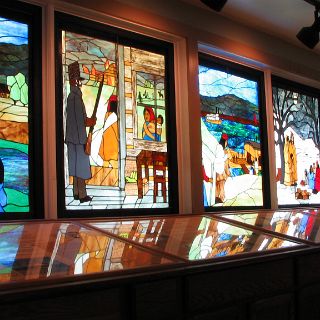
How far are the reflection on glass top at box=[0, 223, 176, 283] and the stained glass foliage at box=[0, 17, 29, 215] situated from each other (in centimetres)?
67

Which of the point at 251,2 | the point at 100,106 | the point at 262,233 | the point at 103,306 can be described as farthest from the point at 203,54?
the point at 103,306

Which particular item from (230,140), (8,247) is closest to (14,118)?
(8,247)

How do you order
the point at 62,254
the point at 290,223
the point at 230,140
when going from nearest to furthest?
the point at 62,254 → the point at 290,223 → the point at 230,140

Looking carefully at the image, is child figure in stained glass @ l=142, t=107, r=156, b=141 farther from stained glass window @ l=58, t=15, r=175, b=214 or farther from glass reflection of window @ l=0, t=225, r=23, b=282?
glass reflection of window @ l=0, t=225, r=23, b=282

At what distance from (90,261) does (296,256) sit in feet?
3.68

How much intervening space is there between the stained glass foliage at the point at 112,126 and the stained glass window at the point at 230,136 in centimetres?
48

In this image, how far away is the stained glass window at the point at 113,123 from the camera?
3.03 m

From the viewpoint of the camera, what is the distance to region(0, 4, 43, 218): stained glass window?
A: 2715 millimetres

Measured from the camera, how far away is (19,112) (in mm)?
2811

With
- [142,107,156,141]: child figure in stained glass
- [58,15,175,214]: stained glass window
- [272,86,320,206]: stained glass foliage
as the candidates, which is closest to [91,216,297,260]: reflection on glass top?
[58,15,175,214]: stained glass window

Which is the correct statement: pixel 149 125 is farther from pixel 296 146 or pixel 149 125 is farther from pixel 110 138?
pixel 296 146

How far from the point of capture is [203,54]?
3.86 meters

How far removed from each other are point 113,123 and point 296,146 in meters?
2.29

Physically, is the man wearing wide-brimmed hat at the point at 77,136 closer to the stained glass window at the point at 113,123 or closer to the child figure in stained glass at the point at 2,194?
the stained glass window at the point at 113,123
